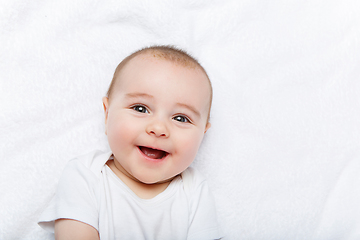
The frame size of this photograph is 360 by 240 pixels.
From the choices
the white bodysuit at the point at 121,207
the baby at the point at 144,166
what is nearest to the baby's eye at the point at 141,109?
the baby at the point at 144,166

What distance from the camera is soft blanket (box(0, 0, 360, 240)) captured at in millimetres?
1350

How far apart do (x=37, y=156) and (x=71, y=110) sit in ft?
0.71

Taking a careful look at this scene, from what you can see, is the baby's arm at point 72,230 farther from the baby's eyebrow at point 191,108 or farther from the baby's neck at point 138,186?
the baby's eyebrow at point 191,108

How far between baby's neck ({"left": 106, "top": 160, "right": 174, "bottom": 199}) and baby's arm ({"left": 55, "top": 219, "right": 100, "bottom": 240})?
20 cm

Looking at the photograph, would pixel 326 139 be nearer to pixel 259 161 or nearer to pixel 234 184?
pixel 259 161

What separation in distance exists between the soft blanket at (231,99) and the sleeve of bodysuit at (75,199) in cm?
17

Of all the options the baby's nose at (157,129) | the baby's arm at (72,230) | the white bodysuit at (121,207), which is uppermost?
the baby's nose at (157,129)

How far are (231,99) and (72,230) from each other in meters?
0.82

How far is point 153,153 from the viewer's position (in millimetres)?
1157

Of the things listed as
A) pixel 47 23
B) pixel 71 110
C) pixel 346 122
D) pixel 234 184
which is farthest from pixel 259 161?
pixel 47 23

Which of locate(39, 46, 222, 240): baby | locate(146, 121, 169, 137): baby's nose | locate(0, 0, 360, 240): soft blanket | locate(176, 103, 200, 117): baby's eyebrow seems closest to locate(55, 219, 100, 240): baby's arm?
locate(39, 46, 222, 240): baby

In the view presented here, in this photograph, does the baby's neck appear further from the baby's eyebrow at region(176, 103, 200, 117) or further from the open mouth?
the baby's eyebrow at region(176, 103, 200, 117)

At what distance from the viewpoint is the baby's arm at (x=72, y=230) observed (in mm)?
1054

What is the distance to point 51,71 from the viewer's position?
4.68 ft
